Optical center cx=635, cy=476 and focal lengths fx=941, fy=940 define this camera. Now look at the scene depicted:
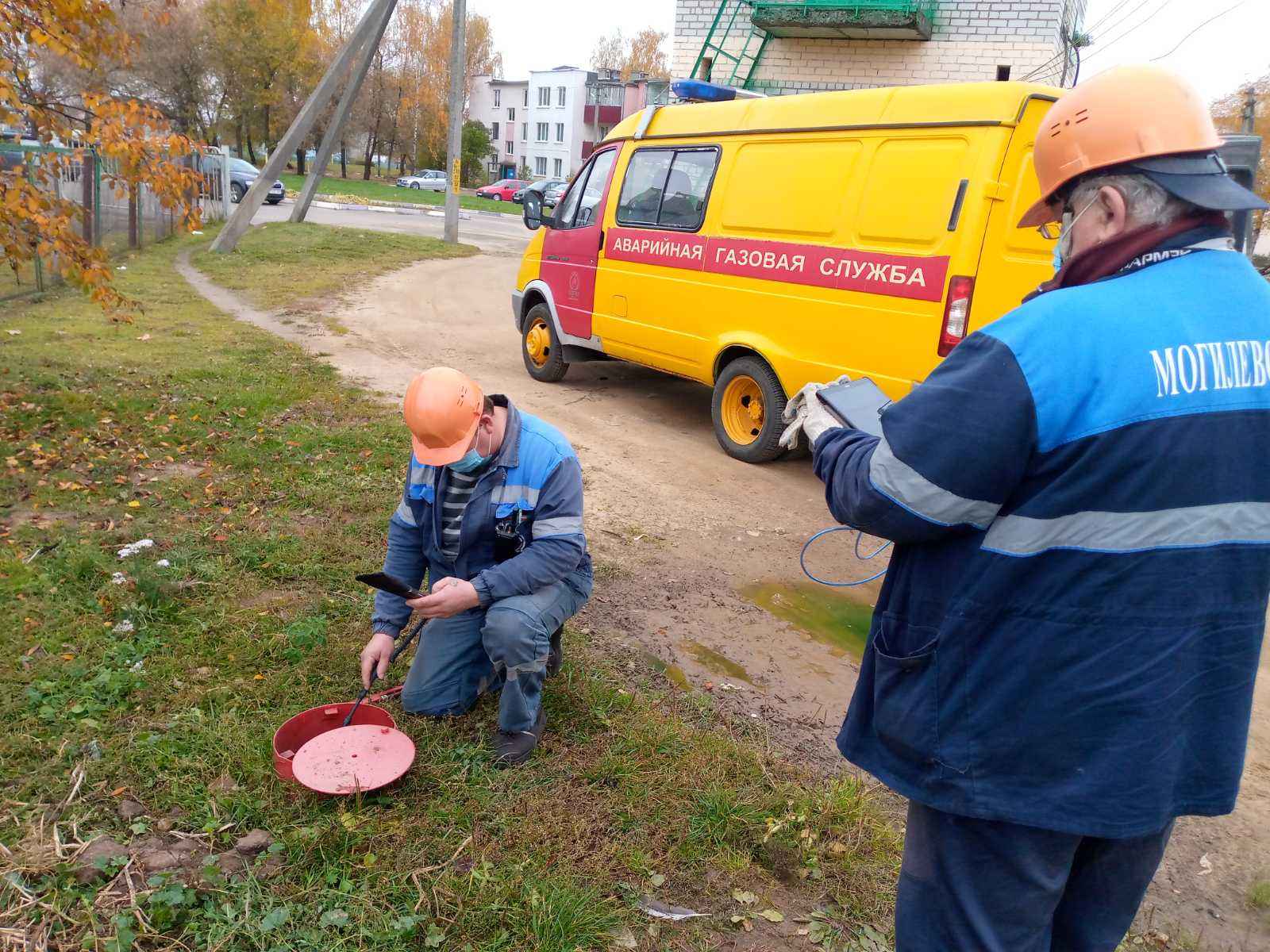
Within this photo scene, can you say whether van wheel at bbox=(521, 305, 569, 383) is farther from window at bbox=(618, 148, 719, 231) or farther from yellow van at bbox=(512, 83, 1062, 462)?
window at bbox=(618, 148, 719, 231)

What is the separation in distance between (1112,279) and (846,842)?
2055 millimetres

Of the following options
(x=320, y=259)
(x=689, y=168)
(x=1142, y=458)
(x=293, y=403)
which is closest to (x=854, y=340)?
(x=689, y=168)

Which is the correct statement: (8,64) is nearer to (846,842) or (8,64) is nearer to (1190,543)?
(846,842)

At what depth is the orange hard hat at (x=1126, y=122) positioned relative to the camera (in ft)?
5.15

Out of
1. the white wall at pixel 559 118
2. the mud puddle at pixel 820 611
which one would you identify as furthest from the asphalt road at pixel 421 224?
the white wall at pixel 559 118

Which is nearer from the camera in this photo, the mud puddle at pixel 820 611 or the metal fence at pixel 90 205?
the mud puddle at pixel 820 611

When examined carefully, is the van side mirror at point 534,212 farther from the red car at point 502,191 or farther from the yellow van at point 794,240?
the red car at point 502,191

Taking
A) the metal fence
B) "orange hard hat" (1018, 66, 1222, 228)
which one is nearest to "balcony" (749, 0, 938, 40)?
the metal fence

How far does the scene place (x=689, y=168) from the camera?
755 cm

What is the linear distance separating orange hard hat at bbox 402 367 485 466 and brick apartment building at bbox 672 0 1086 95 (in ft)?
45.3

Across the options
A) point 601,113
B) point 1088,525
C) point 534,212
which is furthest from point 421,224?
point 601,113

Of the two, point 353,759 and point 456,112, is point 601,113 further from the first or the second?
point 353,759

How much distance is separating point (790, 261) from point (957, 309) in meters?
1.41

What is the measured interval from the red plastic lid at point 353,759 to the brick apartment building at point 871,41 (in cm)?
1446
